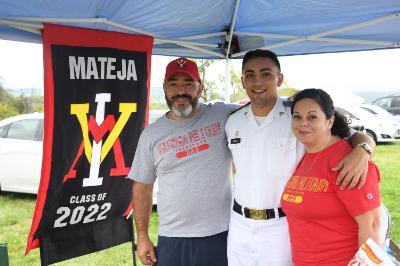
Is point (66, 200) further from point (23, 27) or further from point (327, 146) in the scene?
point (327, 146)

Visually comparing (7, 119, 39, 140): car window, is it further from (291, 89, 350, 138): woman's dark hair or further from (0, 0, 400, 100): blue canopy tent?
(291, 89, 350, 138): woman's dark hair

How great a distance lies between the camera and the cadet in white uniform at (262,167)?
188 centimetres

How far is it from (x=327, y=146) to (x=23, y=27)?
1.85 meters

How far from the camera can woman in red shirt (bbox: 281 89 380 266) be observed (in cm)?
148

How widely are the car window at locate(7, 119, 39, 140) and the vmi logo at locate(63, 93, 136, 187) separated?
3.83m

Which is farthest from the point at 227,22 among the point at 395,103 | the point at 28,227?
the point at 395,103

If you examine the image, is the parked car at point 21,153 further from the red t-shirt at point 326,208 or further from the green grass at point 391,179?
the red t-shirt at point 326,208

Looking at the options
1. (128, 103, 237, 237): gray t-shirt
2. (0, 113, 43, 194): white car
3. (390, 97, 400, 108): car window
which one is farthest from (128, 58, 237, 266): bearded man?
(390, 97, 400, 108): car window

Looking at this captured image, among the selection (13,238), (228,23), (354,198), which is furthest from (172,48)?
(13,238)

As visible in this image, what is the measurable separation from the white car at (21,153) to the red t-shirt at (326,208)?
17.0ft

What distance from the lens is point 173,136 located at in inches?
86.9

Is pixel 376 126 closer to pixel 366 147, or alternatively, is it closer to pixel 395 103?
pixel 395 103

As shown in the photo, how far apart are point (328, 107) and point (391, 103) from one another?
16073 millimetres

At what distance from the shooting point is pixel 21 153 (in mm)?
6121
